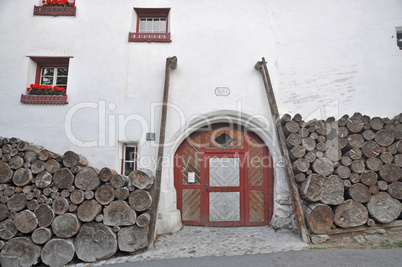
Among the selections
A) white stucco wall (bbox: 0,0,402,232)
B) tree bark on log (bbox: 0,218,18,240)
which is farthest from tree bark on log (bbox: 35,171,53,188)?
white stucco wall (bbox: 0,0,402,232)

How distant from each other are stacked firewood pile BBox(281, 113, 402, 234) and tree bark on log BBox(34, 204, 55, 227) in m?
4.18

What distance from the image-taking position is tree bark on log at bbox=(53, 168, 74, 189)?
4.09m

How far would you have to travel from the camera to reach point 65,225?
3.99 meters

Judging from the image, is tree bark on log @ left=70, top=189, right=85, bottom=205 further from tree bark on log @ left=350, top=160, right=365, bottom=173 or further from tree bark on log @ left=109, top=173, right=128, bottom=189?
tree bark on log @ left=350, top=160, right=365, bottom=173

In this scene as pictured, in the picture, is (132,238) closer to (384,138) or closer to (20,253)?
(20,253)

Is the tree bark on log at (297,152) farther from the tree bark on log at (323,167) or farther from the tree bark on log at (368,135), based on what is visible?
the tree bark on log at (368,135)

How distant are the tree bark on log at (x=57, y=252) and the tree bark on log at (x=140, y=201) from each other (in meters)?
1.11

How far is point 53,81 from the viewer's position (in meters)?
5.96

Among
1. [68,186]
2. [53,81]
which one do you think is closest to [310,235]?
[68,186]

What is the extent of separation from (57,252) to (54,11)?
210 inches

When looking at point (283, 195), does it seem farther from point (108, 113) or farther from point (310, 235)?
point (108, 113)

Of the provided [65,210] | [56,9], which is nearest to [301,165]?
[65,210]

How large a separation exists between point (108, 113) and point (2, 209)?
8.14 feet

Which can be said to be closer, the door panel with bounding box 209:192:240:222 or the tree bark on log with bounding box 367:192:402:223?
the tree bark on log with bounding box 367:192:402:223
